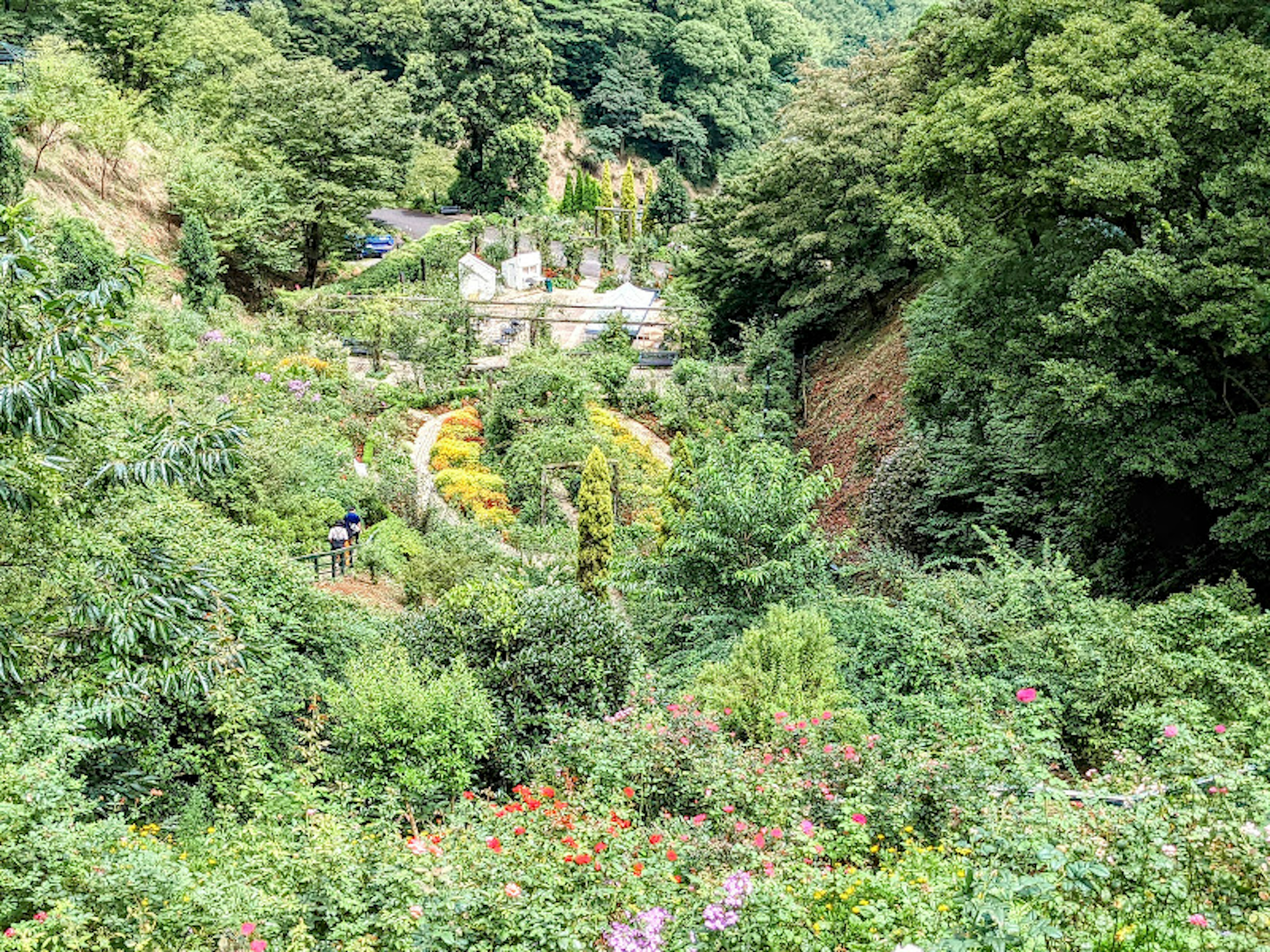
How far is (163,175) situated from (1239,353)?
91.2 ft

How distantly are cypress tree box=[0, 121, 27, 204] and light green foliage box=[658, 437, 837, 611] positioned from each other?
1752 centimetres

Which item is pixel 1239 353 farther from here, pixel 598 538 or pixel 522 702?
pixel 598 538

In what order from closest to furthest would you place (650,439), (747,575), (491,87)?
(747,575)
(650,439)
(491,87)

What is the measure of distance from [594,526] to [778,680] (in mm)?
7588

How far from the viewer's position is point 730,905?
386 centimetres

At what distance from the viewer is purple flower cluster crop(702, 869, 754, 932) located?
3805 millimetres

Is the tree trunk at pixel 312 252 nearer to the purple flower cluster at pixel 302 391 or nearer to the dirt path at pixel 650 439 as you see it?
the purple flower cluster at pixel 302 391

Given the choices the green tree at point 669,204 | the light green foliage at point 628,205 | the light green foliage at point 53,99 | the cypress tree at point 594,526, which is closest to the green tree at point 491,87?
the light green foliage at point 628,205

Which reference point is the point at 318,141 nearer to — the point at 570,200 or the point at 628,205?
the point at 570,200

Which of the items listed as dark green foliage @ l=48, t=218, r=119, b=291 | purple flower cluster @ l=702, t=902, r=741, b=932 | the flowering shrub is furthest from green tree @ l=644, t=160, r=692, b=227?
purple flower cluster @ l=702, t=902, r=741, b=932

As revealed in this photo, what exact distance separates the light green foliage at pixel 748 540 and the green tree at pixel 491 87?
120ft

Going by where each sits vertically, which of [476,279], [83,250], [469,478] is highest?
[476,279]

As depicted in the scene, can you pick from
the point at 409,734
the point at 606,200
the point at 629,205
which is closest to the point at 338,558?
the point at 409,734

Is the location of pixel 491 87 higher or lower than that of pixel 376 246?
higher
